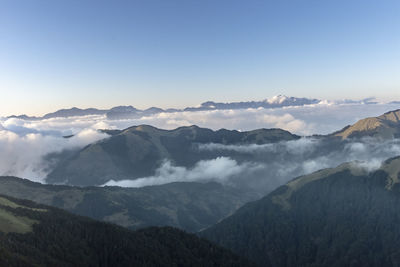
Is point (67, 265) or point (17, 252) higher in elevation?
point (17, 252)

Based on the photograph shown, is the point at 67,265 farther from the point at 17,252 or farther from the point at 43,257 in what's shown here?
the point at 17,252

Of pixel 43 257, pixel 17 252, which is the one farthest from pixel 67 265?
pixel 17 252
